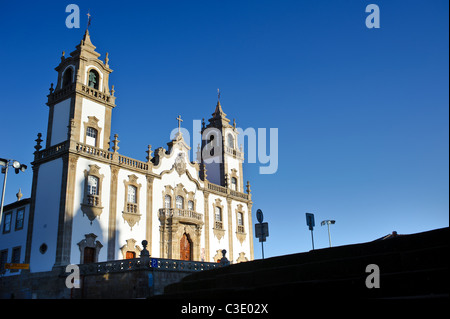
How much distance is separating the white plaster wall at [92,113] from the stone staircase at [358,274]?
19.3m

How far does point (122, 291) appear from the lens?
72.3 feet

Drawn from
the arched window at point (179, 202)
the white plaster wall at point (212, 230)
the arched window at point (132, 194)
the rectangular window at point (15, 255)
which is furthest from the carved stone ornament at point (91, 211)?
the white plaster wall at point (212, 230)

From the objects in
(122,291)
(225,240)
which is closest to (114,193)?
(122,291)

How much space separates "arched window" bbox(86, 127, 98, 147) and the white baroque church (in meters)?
0.05

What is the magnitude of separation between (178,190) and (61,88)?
1198cm

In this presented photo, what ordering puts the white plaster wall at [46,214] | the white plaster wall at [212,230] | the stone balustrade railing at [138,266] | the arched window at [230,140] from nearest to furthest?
the stone balustrade railing at [138,266] < the white plaster wall at [46,214] < the white plaster wall at [212,230] < the arched window at [230,140]

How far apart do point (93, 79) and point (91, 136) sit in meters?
4.81

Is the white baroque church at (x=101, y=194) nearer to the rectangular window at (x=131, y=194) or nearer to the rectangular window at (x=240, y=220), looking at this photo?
the rectangular window at (x=131, y=194)

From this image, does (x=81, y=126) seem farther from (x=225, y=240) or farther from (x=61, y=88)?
(x=225, y=240)

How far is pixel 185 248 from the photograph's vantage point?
3362cm

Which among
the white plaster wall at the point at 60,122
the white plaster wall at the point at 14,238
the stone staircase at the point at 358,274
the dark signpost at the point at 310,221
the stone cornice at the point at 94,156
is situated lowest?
the stone staircase at the point at 358,274

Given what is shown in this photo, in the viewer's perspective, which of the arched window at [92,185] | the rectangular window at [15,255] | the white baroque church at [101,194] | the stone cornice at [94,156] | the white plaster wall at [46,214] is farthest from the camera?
the rectangular window at [15,255]

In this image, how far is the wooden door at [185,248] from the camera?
33.2 meters

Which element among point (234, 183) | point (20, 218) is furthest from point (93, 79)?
Result: point (234, 183)
